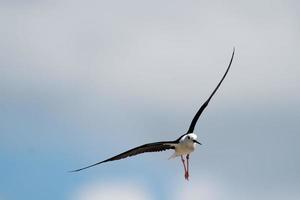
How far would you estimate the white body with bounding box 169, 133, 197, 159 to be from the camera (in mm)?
62531

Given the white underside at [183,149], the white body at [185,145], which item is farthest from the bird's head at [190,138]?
the white underside at [183,149]

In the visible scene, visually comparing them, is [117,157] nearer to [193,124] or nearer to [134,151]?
[134,151]

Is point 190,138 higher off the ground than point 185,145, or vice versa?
point 190,138

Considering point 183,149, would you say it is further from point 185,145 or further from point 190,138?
point 190,138

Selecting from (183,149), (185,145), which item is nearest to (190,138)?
(185,145)

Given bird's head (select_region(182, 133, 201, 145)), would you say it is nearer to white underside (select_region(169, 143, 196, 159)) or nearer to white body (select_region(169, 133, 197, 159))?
white body (select_region(169, 133, 197, 159))

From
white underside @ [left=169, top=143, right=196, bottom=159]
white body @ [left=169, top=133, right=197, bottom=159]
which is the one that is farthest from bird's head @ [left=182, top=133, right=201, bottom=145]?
white underside @ [left=169, top=143, right=196, bottom=159]

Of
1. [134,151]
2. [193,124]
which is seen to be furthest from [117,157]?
[193,124]

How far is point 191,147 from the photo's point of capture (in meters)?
62.5

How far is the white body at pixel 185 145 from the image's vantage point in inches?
2462

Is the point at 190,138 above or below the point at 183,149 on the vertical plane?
above

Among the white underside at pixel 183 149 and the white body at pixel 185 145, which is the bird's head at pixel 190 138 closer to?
the white body at pixel 185 145

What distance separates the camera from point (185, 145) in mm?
62656

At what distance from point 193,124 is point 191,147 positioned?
3.19 meters
